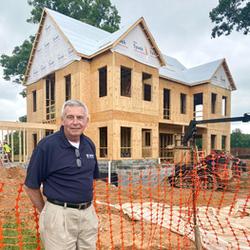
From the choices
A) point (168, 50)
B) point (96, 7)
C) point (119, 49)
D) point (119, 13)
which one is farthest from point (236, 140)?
point (119, 49)

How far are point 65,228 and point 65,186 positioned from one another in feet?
1.16

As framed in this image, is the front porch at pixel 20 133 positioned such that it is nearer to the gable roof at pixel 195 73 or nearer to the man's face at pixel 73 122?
the gable roof at pixel 195 73

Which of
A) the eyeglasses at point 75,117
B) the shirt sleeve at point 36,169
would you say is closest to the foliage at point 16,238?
the shirt sleeve at point 36,169

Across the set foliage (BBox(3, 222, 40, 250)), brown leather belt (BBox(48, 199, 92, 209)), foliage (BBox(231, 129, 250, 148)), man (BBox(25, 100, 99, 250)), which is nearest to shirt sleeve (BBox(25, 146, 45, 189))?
man (BBox(25, 100, 99, 250))

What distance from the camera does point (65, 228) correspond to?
2.18m

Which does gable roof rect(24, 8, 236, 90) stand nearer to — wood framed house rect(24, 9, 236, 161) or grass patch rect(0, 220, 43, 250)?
wood framed house rect(24, 9, 236, 161)

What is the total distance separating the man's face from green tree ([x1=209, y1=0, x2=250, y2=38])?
2020cm

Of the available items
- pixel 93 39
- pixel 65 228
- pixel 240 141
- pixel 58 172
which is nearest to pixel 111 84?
pixel 93 39

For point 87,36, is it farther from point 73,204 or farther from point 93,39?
point 73,204

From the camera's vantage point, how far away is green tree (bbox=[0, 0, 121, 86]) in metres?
25.3

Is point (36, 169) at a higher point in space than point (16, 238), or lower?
higher

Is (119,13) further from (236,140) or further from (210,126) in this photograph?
(236,140)

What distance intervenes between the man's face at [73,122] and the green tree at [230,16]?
66.3ft

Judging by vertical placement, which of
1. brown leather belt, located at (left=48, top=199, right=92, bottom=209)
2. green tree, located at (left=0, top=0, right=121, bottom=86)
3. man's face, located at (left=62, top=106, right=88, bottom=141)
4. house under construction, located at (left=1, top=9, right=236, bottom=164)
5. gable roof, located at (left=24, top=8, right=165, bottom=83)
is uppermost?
green tree, located at (left=0, top=0, right=121, bottom=86)
